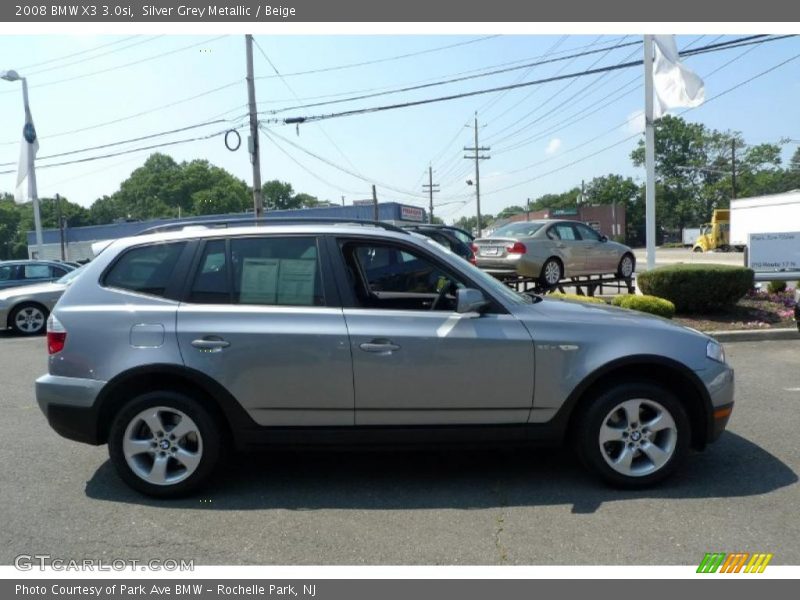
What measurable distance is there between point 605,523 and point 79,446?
416 cm

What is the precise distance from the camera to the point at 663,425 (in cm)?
411

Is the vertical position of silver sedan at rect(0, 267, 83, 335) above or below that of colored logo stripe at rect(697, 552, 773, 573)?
above

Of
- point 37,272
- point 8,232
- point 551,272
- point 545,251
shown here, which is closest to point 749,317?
point 551,272

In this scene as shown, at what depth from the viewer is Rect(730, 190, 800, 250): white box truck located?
1308 inches

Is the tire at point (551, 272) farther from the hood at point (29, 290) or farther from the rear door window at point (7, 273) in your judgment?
the rear door window at point (7, 273)

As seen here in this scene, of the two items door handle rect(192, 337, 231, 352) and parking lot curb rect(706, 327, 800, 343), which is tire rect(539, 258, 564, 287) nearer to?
parking lot curb rect(706, 327, 800, 343)

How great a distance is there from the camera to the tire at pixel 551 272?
12500mm

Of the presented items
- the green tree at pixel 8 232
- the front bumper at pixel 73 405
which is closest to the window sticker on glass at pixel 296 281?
the front bumper at pixel 73 405

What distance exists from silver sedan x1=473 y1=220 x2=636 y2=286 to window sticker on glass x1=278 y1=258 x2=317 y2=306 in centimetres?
837

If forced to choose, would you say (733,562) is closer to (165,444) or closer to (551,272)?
(165,444)

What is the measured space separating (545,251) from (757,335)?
4.10m

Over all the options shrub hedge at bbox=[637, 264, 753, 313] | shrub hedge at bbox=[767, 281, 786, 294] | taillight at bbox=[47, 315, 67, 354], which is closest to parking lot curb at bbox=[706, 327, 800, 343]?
shrub hedge at bbox=[637, 264, 753, 313]

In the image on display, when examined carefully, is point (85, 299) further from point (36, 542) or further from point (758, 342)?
point (758, 342)

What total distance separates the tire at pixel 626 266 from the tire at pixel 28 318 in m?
12.0
